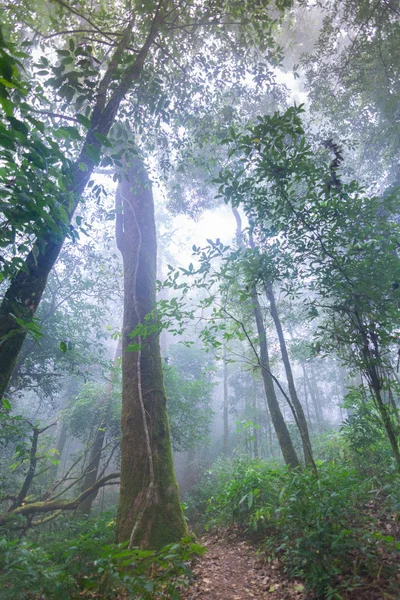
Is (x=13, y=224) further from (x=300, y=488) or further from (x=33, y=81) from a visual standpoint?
(x=300, y=488)

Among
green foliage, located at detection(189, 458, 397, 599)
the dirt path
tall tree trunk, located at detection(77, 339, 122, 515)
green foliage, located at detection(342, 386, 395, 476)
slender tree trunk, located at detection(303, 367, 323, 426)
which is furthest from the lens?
slender tree trunk, located at detection(303, 367, 323, 426)

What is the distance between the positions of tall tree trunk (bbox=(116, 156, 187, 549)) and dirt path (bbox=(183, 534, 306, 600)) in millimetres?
508

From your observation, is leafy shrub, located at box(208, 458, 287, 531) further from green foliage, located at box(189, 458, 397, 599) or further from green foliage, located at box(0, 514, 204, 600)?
green foliage, located at box(0, 514, 204, 600)

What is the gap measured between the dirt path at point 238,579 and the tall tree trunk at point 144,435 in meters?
0.51

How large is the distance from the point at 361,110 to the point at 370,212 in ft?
33.8

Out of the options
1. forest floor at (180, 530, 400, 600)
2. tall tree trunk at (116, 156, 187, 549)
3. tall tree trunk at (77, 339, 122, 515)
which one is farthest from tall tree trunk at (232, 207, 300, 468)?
tall tree trunk at (77, 339, 122, 515)

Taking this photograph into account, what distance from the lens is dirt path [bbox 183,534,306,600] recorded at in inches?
109

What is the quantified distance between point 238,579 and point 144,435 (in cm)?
186

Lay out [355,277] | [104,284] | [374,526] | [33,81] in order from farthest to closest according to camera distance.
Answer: [104,284]
[33,81]
[355,277]
[374,526]

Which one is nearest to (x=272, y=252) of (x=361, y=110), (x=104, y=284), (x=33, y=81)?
(x=33, y=81)

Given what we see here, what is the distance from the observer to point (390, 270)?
3211 mm

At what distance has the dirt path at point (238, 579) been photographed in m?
2.77

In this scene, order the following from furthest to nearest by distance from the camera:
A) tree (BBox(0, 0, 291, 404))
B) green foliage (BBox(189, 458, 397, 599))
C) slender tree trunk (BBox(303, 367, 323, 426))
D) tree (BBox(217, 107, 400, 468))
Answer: slender tree trunk (BBox(303, 367, 323, 426)) < tree (BBox(217, 107, 400, 468)) < green foliage (BBox(189, 458, 397, 599)) < tree (BBox(0, 0, 291, 404))

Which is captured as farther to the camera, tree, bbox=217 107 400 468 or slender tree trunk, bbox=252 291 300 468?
slender tree trunk, bbox=252 291 300 468
